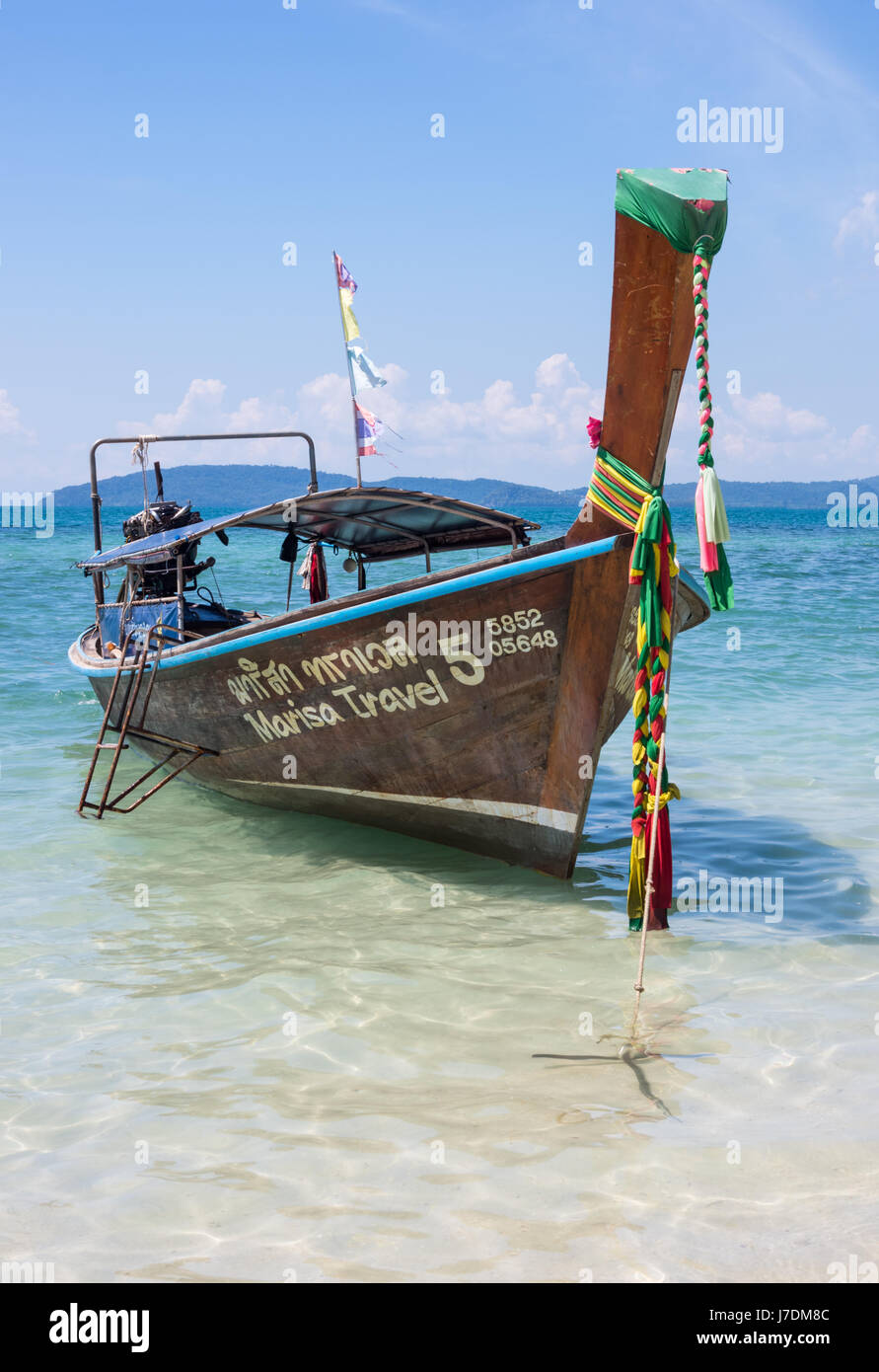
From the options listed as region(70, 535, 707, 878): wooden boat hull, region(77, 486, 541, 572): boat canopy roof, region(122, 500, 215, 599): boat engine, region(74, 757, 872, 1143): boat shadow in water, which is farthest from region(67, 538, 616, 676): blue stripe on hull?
region(122, 500, 215, 599): boat engine

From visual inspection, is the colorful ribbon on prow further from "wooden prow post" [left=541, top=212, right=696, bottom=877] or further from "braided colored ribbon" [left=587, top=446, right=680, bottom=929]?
"wooden prow post" [left=541, top=212, right=696, bottom=877]

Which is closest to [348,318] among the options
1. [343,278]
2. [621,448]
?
[343,278]

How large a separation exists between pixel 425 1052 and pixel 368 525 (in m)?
4.51

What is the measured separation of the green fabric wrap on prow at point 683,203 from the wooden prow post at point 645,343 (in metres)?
0.08

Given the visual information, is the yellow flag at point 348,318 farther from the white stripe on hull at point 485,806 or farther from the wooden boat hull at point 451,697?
the white stripe on hull at point 485,806

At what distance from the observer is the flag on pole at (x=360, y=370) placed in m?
7.38

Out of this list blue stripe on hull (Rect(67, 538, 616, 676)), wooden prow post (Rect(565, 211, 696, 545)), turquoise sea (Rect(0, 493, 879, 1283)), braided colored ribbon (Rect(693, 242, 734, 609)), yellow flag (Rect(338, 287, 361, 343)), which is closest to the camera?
turquoise sea (Rect(0, 493, 879, 1283))

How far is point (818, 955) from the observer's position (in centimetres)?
515

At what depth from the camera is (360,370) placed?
7398 millimetres

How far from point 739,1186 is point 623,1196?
34 cm

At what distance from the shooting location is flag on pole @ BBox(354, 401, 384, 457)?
7367 millimetres

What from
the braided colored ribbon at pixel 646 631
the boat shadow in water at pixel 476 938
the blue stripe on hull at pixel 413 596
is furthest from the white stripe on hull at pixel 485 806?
the blue stripe on hull at pixel 413 596

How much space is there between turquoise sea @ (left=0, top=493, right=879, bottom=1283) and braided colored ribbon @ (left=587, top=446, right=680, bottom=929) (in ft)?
1.92
